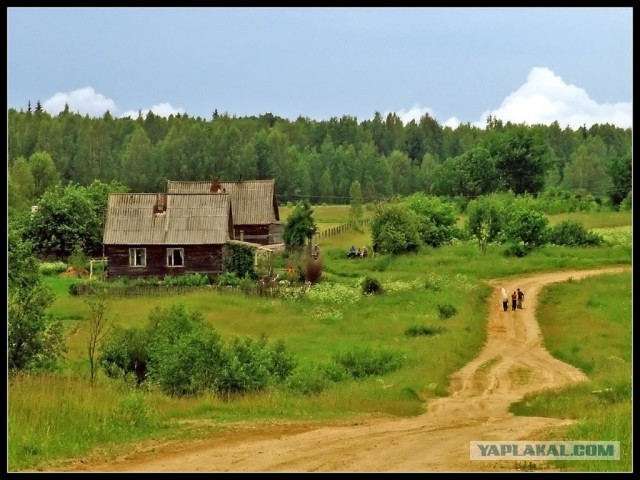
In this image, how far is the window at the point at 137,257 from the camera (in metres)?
47.4

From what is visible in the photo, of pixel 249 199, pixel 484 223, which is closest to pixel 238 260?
pixel 249 199

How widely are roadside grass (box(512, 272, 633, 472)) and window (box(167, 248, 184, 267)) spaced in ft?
62.9

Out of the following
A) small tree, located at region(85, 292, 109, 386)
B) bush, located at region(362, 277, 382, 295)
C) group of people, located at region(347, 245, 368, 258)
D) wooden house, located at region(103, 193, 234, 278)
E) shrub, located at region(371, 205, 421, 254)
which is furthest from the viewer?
group of people, located at region(347, 245, 368, 258)

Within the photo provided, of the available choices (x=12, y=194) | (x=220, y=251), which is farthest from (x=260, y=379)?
(x=12, y=194)

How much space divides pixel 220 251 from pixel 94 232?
13.9 meters

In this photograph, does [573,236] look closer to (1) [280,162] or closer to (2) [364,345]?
(2) [364,345]

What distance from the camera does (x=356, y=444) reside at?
44.6 feet

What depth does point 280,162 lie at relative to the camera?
122 meters

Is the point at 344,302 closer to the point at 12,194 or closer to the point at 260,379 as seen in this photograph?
the point at 260,379

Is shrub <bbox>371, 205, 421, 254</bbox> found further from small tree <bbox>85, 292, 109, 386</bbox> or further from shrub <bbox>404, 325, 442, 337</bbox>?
small tree <bbox>85, 292, 109, 386</bbox>

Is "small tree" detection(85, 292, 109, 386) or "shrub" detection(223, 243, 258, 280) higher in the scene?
"shrub" detection(223, 243, 258, 280)

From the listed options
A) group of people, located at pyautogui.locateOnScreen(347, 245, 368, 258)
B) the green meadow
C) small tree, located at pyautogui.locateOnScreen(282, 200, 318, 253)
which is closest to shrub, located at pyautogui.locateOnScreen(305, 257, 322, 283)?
the green meadow

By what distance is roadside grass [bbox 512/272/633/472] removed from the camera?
13969 millimetres

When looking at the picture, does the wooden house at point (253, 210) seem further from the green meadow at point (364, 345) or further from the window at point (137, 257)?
the window at point (137, 257)
